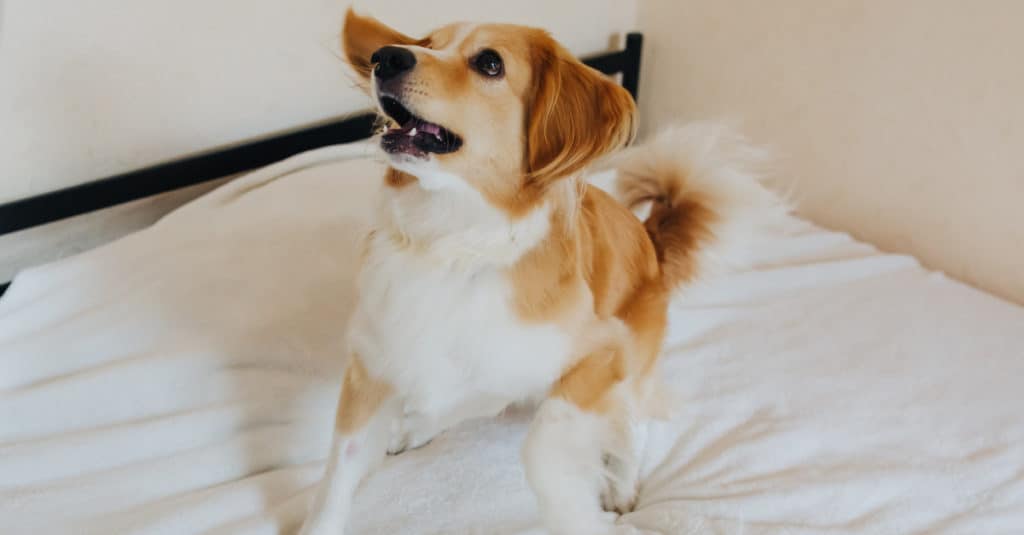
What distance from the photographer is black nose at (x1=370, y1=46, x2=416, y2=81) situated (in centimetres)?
104

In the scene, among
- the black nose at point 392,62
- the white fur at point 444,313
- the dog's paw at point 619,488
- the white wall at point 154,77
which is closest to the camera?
the black nose at point 392,62

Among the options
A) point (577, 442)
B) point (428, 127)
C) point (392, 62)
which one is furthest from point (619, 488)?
point (392, 62)

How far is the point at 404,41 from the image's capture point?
1.29m

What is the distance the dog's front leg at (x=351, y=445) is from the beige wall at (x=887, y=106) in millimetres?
1659

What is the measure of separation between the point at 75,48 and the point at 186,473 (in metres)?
0.92

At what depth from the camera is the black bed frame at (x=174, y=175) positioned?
1603 mm

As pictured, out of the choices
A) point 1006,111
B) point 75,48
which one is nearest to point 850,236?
point 1006,111

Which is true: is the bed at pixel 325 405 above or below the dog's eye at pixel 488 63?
below

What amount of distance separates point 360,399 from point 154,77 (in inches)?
38.2

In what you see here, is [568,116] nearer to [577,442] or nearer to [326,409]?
A: [577,442]

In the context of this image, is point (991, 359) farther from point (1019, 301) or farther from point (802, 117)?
point (802, 117)

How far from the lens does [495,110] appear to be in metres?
1.13

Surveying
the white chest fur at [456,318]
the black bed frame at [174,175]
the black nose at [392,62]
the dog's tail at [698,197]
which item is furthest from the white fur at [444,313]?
the black bed frame at [174,175]

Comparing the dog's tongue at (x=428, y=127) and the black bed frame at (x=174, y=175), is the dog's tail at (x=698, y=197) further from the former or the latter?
the black bed frame at (x=174, y=175)
